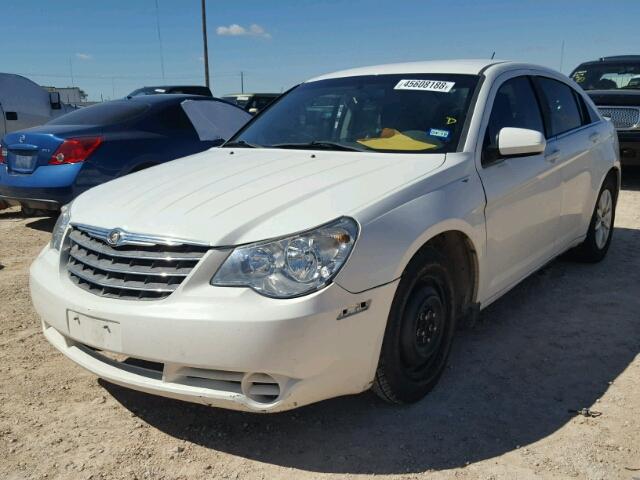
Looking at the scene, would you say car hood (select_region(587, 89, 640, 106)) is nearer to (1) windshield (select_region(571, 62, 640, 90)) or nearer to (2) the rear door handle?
(1) windshield (select_region(571, 62, 640, 90))

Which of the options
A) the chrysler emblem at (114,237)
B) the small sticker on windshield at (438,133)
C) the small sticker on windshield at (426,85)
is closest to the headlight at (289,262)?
the chrysler emblem at (114,237)

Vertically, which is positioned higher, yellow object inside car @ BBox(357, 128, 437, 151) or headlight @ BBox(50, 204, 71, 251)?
yellow object inside car @ BBox(357, 128, 437, 151)

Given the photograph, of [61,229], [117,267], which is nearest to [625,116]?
[61,229]

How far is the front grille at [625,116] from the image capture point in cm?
857

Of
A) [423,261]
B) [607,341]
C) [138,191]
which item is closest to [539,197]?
[607,341]

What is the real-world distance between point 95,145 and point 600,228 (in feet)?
15.7

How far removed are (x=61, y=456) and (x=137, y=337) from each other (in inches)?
27.4

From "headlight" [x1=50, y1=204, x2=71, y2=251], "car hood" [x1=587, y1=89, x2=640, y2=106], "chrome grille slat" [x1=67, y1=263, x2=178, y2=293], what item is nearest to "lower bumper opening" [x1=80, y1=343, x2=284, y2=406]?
"chrome grille slat" [x1=67, y1=263, x2=178, y2=293]

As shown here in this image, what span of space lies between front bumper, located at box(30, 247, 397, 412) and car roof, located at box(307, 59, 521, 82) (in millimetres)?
1785

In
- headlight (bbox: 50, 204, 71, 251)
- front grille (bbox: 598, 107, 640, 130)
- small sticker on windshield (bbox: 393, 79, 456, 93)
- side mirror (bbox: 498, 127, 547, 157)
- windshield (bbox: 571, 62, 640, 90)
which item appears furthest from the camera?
windshield (bbox: 571, 62, 640, 90)

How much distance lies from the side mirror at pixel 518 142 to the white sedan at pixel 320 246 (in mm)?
10

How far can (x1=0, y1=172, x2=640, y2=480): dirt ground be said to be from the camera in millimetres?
2539

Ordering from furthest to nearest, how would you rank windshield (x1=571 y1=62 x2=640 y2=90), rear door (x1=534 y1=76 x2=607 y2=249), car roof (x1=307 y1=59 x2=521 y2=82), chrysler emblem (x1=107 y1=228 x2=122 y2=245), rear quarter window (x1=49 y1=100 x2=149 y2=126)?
windshield (x1=571 y1=62 x2=640 y2=90) → rear quarter window (x1=49 y1=100 x2=149 y2=126) → rear door (x1=534 y1=76 x2=607 y2=249) → car roof (x1=307 y1=59 x2=521 y2=82) → chrysler emblem (x1=107 y1=228 x2=122 y2=245)

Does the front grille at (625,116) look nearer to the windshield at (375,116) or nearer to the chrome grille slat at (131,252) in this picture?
the windshield at (375,116)
